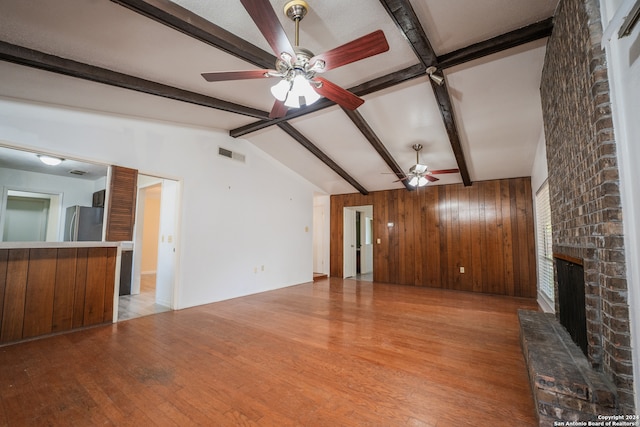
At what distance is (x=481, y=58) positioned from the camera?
287 cm

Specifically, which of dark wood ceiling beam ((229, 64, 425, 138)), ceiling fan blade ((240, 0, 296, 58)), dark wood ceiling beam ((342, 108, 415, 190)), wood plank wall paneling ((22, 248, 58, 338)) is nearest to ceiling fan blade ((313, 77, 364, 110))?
ceiling fan blade ((240, 0, 296, 58))

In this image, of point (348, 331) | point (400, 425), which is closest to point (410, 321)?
point (348, 331)

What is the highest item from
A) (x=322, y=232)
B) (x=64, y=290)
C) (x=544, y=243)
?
(x=322, y=232)

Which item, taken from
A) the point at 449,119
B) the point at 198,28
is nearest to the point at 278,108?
the point at 198,28

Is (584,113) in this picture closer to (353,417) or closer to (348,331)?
(353,417)

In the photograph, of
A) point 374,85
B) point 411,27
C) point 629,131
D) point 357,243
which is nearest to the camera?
point 629,131

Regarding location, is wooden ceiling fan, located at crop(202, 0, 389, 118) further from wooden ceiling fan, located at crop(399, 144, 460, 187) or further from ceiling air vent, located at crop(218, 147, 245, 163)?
ceiling air vent, located at crop(218, 147, 245, 163)

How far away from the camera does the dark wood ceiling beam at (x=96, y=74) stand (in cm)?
225

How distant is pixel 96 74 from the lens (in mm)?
2629

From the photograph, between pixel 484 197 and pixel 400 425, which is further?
pixel 484 197

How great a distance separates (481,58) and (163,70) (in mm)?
3373

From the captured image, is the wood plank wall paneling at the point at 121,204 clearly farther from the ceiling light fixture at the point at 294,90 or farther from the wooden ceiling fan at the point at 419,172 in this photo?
the wooden ceiling fan at the point at 419,172

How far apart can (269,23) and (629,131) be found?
2.08m

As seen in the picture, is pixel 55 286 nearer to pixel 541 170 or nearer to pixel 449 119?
pixel 449 119
